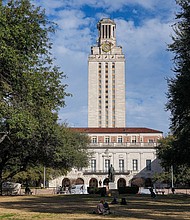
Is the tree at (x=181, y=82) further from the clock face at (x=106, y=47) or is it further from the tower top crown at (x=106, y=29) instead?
the tower top crown at (x=106, y=29)

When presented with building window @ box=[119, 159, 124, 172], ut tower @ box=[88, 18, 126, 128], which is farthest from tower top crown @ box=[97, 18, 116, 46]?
building window @ box=[119, 159, 124, 172]

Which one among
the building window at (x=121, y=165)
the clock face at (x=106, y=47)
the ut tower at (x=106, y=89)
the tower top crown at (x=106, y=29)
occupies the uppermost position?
the tower top crown at (x=106, y=29)

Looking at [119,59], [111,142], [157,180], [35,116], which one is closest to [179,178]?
[157,180]

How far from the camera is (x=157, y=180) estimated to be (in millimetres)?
94625

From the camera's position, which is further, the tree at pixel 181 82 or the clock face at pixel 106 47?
the clock face at pixel 106 47

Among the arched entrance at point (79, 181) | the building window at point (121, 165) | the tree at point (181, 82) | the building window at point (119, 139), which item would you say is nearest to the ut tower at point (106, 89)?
the building window at point (119, 139)

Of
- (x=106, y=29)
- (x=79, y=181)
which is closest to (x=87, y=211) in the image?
(x=79, y=181)

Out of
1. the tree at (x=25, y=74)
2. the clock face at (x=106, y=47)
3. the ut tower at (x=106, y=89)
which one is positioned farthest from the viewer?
the clock face at (x=106, y=47)

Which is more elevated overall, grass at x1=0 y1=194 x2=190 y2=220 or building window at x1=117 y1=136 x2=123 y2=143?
building window at x1=117 y1=136 x2=123 y2=143

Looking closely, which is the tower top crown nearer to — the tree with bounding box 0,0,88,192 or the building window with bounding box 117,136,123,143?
the building window with bounding box 117,136,123,143

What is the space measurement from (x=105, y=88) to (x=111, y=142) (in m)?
39.0

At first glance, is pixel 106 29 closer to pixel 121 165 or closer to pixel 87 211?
pixel 121 165

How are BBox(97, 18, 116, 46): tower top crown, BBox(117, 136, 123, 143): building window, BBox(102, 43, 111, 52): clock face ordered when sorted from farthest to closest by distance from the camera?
BBox(97, 18, 116, 46): tower top crown → BBox(102, 43, 111, 52): clock face → BBox(117, 136, 123, 143): building window

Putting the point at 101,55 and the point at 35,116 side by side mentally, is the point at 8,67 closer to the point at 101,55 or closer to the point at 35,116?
the point at 35,116
